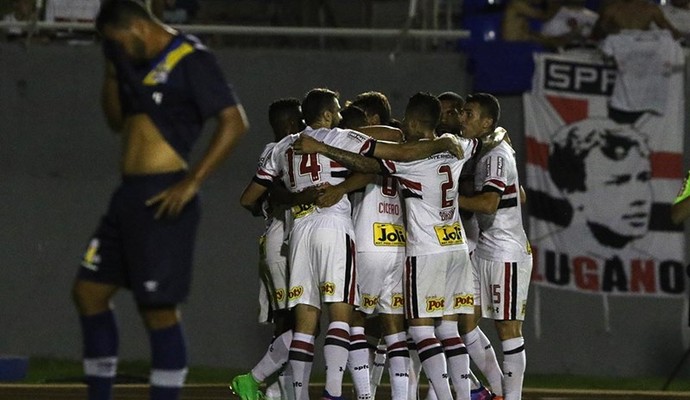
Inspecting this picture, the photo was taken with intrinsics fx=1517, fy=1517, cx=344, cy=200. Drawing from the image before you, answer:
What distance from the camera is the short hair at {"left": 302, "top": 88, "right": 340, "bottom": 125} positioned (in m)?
9.81

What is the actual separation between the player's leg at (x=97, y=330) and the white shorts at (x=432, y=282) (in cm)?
289

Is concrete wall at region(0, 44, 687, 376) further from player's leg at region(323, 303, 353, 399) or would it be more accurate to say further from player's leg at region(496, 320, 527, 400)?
player's leg at region(323, 303, 353, 399)

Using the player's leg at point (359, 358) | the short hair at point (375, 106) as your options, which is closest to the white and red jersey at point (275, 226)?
the short hair at point (375, 106)

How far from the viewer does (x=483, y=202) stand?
9969 millimetres

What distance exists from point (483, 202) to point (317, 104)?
1.27m

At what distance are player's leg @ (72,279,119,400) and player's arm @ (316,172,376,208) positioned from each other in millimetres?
2666

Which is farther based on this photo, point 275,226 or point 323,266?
point 275,226

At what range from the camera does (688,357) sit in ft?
49.4

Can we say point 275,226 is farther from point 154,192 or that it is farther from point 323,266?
point 154,192

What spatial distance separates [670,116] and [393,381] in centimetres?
619

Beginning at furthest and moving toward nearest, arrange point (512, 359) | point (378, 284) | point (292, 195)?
point (512, 359) < point (378, 284) < point (292, 195)

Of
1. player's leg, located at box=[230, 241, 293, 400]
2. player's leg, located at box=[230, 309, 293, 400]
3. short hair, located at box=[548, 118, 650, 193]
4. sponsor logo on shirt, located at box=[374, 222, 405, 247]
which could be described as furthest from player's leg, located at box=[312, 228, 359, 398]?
short hair, located at box=[548, 118, 650, 193]

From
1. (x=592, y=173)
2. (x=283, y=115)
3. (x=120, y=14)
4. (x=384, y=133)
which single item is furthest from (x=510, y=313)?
(x=592, y=173)

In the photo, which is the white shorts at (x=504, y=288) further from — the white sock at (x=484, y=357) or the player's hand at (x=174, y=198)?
the player's hand at (x=174, y=198)
